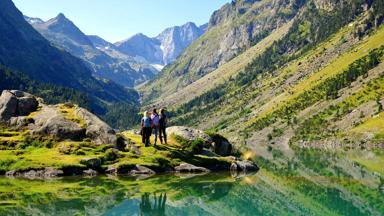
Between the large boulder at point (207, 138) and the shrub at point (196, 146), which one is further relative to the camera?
the large boulder at point (207, 138)

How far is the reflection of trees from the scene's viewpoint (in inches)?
1128

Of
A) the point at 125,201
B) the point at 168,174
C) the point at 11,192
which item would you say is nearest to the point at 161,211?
the point at 125,201

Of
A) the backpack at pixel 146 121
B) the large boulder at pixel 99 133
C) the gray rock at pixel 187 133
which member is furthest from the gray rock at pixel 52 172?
the gray rock at pixel 187 133

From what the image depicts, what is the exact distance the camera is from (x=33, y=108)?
213ft

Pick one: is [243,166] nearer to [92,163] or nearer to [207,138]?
[207,138]

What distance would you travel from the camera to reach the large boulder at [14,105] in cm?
6158

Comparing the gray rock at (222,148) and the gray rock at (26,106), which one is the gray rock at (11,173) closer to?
the gray rock at (26,106)

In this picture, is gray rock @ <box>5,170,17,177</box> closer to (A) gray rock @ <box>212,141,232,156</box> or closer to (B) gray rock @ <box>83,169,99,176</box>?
(B) gray rock @ <box>83,169,99,176</box>

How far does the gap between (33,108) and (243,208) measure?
143 feet

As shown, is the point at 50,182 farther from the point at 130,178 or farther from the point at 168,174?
the point at 168,174

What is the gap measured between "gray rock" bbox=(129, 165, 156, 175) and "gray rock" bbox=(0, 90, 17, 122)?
22826mm

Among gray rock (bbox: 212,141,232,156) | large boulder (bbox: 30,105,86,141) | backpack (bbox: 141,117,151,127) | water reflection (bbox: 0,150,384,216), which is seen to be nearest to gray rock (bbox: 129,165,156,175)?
water reflection (bbox: 0,150,384,216)

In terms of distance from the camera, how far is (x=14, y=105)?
6253 cm

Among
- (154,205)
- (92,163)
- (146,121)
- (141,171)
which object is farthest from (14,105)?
(154,205)
